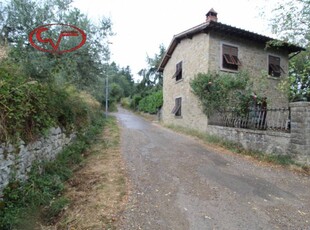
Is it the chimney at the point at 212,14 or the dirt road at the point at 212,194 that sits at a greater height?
the chimney at the point at 212,14

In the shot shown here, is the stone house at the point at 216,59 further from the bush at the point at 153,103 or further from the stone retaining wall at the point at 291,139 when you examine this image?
the bush at the point at 153,103

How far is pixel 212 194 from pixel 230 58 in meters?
8.78

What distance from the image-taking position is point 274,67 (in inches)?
478

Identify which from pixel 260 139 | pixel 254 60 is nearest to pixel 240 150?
pixel 260 139

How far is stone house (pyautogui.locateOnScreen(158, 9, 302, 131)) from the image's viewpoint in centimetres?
1040

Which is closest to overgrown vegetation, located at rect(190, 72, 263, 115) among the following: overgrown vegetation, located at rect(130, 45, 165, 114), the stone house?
the stone house

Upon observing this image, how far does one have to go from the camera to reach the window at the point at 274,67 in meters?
12.0

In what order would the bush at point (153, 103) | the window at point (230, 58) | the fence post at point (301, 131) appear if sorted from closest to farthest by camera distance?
the fence post at point (301, 131) < the window at point (230, 58) < the bush at point (153, 103)

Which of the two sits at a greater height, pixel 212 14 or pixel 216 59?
pixel 212 14

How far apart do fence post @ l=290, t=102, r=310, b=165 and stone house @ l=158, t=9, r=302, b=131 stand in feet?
14.3

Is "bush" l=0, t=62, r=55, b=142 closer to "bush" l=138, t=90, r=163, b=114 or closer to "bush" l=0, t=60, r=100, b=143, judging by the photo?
"bush" l=0, t=60, r=100, b=143

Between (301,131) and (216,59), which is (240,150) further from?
(216,59)

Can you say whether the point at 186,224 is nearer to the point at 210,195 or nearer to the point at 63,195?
the point at 210,195
